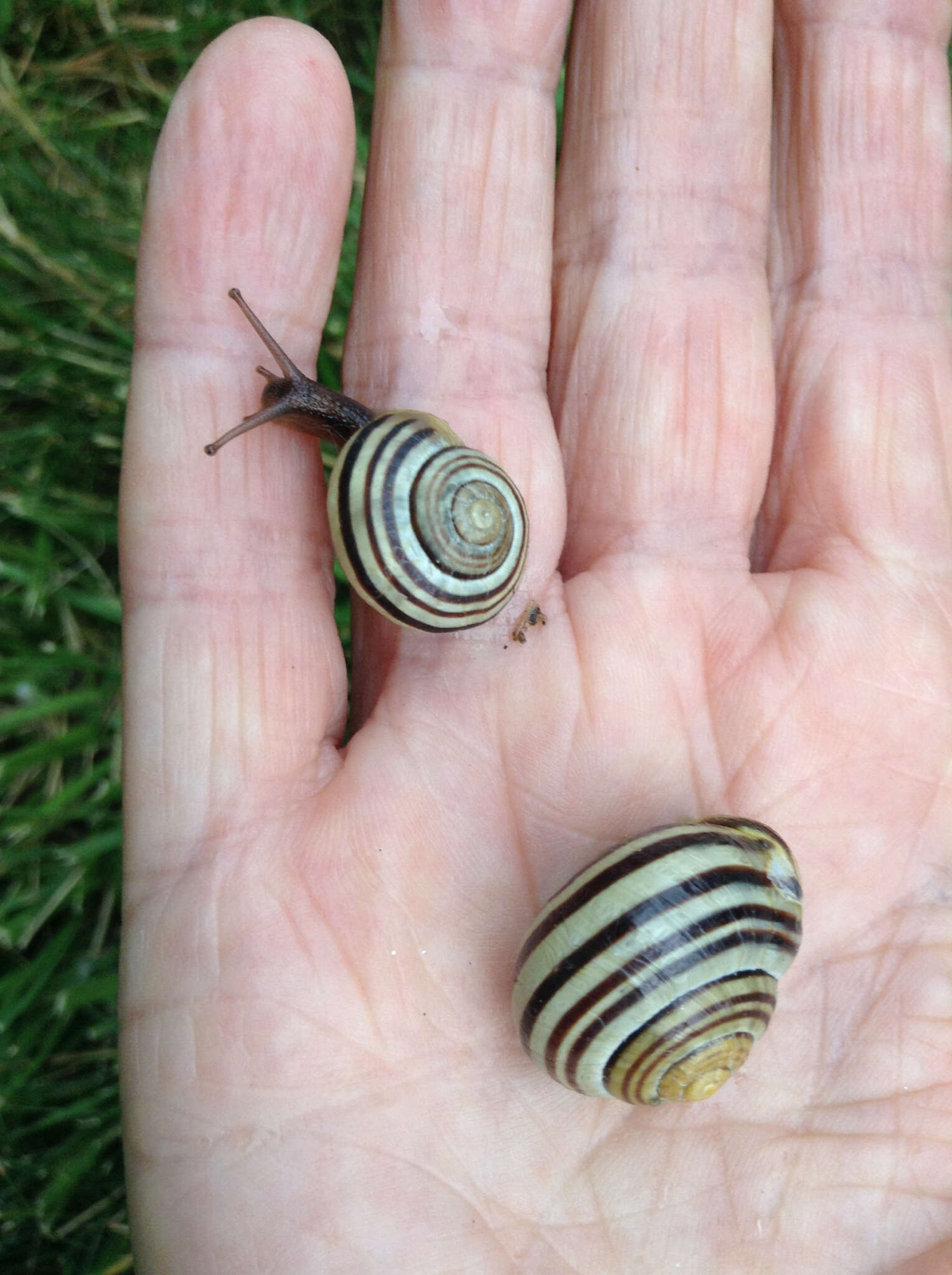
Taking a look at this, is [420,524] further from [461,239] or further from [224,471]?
[461,239]

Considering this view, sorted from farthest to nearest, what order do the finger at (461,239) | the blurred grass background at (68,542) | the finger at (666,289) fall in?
the blurred grass background at (68,542) → the finger at (666,289) → the finger at (461,239)

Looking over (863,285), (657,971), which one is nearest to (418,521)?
(657,971)

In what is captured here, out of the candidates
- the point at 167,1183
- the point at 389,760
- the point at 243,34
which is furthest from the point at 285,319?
the point at 167,1183

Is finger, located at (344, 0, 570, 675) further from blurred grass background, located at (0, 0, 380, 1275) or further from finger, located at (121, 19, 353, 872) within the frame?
blurred grass background, located at (0, 0, 380, 1275)

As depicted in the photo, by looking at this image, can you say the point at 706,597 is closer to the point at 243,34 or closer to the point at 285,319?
the point at 285,319

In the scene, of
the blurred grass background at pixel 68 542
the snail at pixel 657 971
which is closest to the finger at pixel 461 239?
the blurred grass background at pixel 68 542

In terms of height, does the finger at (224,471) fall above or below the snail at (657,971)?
above

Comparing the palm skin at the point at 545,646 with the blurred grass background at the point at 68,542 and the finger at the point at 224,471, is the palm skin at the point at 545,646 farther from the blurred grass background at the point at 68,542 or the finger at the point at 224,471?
the blurred grass background at the point at 68,542
